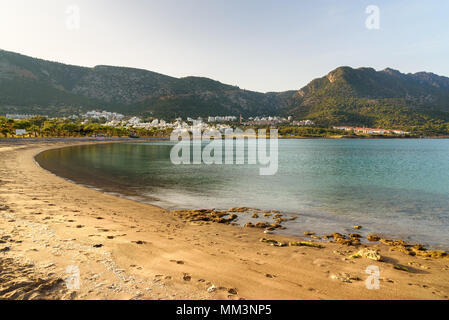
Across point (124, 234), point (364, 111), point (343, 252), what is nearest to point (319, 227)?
point (343, 252)

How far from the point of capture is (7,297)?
14.8 ft

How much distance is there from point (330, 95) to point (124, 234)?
688 ft

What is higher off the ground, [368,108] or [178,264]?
[368,108]

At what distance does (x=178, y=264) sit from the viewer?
6.46m

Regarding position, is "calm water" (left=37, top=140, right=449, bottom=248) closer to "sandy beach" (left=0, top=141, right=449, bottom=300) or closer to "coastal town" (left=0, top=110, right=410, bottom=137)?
"sandy beach" (left=0, top=141, right=449, bottom=300)

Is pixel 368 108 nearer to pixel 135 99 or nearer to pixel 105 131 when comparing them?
pixel 105 131

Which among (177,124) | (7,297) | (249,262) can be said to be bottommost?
(249,262)

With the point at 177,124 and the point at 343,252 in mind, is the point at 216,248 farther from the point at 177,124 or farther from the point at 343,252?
the point at 177,124

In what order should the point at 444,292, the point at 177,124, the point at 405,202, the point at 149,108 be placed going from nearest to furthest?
the point at 444,292
the point at 405,202
the point at 177,124
the point at 149,108

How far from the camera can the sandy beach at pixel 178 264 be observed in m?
5.11

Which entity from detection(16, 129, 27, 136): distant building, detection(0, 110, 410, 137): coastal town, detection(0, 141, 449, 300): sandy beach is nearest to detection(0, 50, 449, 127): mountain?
detection(0, 110, 410, 137): coastal town

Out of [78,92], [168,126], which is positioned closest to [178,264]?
[168,126]

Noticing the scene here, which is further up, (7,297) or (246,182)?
(7,297)

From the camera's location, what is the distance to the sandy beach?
16.8 feet
